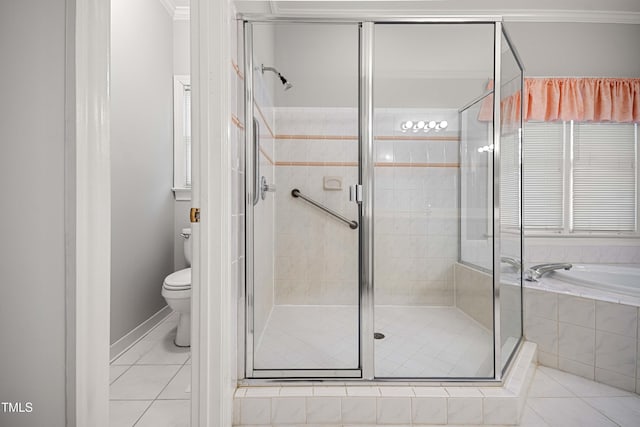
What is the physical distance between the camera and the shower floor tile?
142cm

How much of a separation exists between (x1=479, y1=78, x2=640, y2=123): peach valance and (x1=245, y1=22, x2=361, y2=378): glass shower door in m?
1.79

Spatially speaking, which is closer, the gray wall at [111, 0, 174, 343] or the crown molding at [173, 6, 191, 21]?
the gray wall at [111, 0, 174, 343]

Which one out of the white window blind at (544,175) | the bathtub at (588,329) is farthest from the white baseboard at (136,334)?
the white window blind at (544,175)

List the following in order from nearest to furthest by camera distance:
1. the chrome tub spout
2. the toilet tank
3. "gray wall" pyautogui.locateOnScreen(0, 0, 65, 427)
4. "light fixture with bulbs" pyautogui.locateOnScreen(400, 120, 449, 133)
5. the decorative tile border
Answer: "gray wall" pyautogui.locateOnScreen(0, 0, 65, 427), the decorative tile border, the chrome tub spout, "light fixture with bulbs" pyautogui.locateOnScreen(400, 120, 449, 133), the toilet tank

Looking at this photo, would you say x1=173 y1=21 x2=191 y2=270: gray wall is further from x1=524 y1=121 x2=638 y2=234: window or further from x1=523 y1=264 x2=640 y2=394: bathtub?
x1=524 y1=121 x2=638 y2=234: window

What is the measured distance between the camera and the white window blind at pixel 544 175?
2.46 metres

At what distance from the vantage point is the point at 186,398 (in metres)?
1.39

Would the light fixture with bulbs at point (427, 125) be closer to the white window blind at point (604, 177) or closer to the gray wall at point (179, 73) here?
the white window blind at point (604, 177)

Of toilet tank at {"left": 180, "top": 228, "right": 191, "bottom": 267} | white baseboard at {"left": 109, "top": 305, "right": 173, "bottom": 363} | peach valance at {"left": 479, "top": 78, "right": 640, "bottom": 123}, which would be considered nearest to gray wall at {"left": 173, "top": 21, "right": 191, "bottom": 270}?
toilet tank at {"left": 180, "top": 228, "right": 191, "bottom": 267}

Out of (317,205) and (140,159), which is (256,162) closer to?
(317,205)

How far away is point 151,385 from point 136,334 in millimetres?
592

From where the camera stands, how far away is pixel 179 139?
247 centimetres

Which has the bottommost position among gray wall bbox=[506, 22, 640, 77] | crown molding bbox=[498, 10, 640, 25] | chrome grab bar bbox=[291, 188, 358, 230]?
chrome grab bar bbox=[291, 188, 358, 230]

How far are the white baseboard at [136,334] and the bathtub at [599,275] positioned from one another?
286cm
